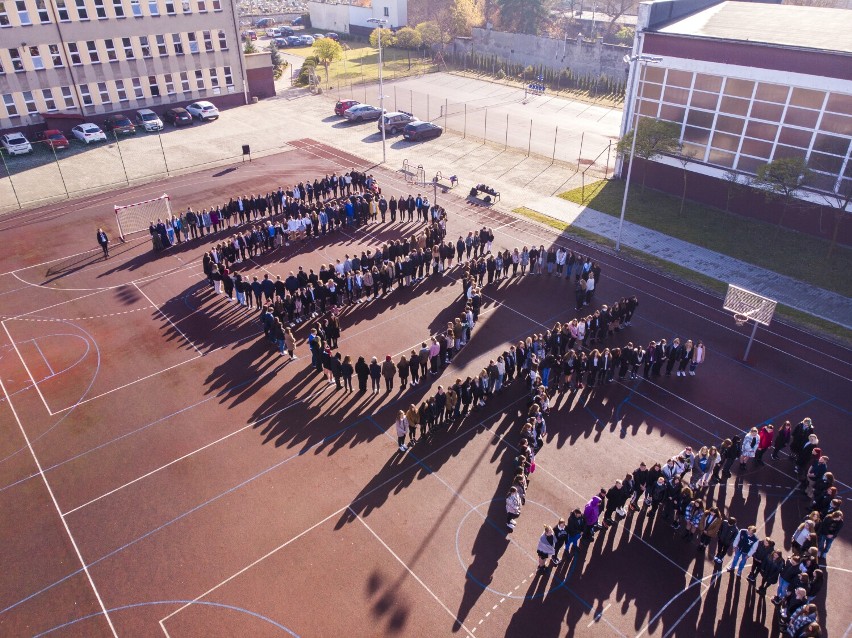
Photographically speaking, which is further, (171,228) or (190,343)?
(171,228)

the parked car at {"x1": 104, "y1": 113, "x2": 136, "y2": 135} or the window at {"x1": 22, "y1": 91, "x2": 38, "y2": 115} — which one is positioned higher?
the window at {"x1": 22, "y1": 91, "x2": 38, "y2": 115}

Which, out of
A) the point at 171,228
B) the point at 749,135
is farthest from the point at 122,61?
the point at 749,135

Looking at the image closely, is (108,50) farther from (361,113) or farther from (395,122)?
(395,122)

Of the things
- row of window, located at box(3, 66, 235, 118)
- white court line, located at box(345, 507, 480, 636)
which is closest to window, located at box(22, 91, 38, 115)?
row of window, located at box(3, 66, 235, 118)

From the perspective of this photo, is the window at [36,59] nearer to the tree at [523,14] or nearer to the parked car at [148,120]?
the parked car at [148,120]

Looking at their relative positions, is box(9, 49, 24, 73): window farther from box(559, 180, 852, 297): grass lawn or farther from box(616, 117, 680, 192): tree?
box(616, 117, 680, 192): tree

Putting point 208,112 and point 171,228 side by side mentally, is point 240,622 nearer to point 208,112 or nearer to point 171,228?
point 171,228

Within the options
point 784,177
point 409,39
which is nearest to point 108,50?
point 409,39
